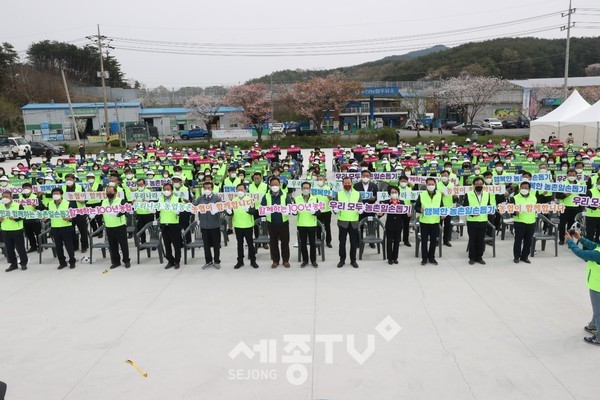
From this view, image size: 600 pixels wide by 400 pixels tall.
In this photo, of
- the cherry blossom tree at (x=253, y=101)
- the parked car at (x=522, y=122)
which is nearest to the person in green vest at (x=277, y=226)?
the cherry blossom tree at (x=253, y=101)

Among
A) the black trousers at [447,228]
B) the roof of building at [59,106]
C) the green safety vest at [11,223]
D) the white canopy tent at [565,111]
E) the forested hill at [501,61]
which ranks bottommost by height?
the black trousers at [447,228]

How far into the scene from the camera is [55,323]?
274 inches

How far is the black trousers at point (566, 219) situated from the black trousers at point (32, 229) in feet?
40.4

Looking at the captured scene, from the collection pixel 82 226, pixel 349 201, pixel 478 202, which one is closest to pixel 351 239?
pixel 349 201

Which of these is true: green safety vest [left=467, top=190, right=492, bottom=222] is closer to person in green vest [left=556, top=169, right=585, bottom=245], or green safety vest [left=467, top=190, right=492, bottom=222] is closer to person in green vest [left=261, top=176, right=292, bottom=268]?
person in green vest [left=556, top=169, right=585, bottom=245]

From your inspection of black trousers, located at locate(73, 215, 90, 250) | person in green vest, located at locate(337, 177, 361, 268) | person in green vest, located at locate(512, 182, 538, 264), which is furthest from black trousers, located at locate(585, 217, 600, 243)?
black trousers, located at locate(73, 215, 90, 250)

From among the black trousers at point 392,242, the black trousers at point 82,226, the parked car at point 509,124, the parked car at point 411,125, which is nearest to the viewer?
the black trousers at point 392,242

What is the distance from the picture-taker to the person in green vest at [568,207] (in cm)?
1024

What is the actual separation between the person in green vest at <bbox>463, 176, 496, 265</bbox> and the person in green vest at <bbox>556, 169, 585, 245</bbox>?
2434 mm

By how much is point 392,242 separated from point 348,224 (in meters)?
0.99

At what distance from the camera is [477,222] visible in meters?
9.10

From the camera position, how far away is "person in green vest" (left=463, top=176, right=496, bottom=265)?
906 centimetres

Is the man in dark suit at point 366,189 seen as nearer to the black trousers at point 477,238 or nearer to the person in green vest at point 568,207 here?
the black trousers at point 477,238

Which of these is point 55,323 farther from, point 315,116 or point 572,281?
point 315,116
